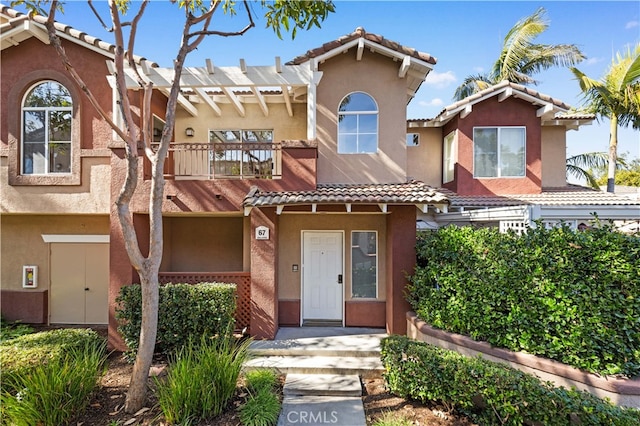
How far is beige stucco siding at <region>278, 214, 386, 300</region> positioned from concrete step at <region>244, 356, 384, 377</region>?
2.22m

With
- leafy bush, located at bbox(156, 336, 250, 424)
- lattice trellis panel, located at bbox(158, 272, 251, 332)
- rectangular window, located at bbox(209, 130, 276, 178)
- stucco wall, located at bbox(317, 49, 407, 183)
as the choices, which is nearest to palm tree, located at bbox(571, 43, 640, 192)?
stucco wall, located at bbox(317, 49, 407, 183)

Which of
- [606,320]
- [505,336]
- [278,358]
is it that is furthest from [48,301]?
[606,320]

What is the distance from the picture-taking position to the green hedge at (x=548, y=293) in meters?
5.19

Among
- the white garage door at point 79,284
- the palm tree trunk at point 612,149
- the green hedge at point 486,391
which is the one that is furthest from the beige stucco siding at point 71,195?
the palm tree trunk at point 612,149

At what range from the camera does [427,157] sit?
43.7ft

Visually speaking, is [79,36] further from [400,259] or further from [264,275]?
[400,259]

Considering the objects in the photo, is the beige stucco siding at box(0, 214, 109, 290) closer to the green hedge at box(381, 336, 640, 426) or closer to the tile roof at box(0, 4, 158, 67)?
the tile roof at box(0, 4, 158, 67)

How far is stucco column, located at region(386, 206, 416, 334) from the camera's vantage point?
811 cm

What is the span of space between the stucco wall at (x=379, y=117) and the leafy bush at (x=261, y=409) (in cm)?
632

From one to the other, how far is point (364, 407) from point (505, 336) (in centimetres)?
332

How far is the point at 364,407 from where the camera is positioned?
5.76 meters

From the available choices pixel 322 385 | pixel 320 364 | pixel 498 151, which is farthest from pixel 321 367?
pixel 498 151

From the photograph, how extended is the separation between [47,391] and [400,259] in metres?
7.84

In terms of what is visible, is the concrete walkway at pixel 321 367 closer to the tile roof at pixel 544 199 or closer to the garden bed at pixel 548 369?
the garden bed at pixel 548 369
